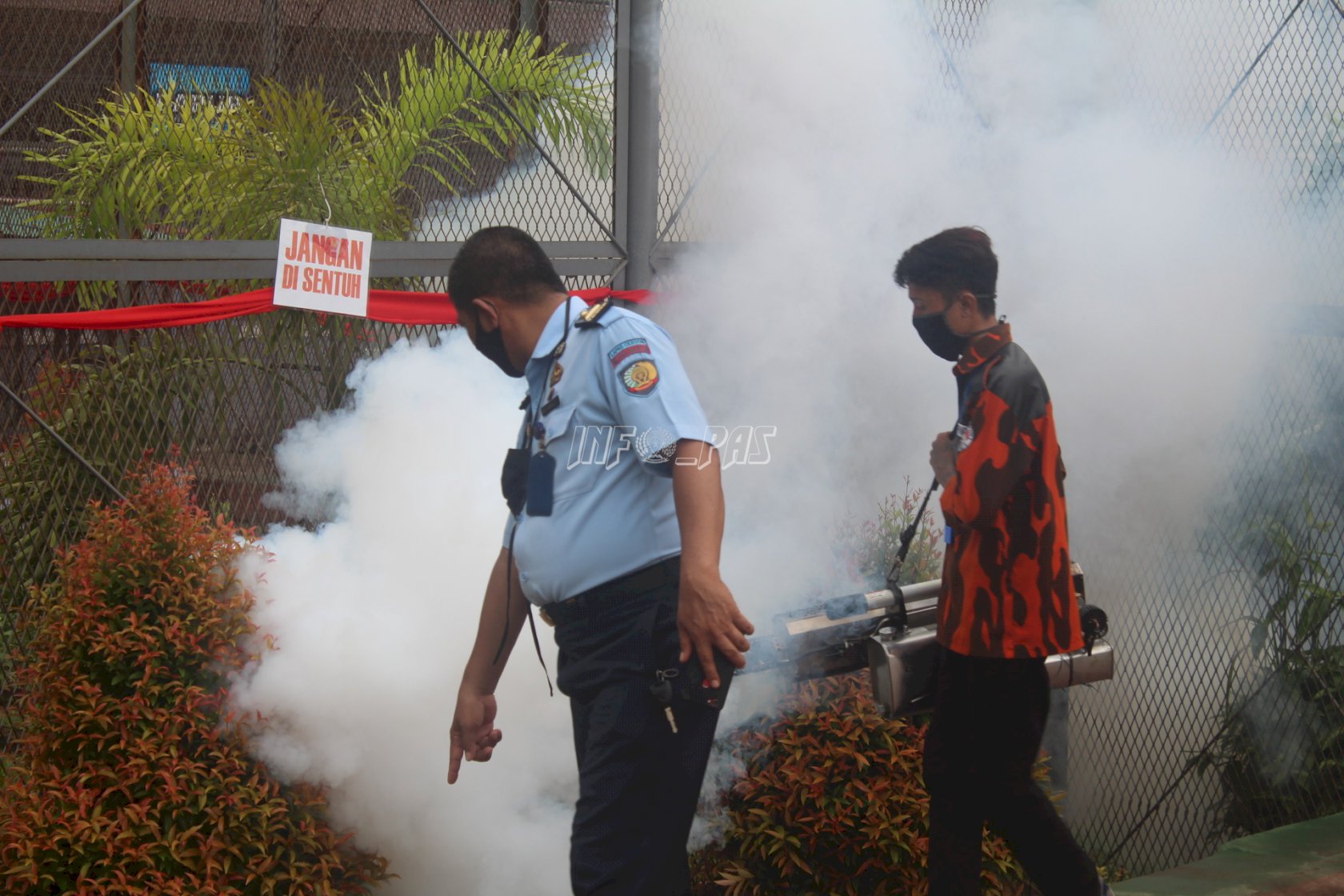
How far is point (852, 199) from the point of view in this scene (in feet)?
15.6

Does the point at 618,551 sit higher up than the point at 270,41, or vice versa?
the point at 270,41

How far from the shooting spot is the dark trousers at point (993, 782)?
9.36ft

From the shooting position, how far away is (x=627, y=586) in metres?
2.43

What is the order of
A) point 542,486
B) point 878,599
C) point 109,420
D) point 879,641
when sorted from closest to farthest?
point 542,486
point 879,641
point 878,599
point 109,420

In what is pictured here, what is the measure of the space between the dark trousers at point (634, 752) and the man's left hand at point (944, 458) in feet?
2.60

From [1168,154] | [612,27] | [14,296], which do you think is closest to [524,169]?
[612,27]

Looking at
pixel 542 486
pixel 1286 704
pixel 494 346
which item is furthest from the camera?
pixel 1286 704

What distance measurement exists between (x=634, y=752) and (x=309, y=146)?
2.78 m

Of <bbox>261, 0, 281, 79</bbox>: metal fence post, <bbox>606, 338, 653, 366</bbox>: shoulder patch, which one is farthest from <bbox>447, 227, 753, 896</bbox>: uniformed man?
<bbox>261, 0, 281, 79</bbox>: metal fence post

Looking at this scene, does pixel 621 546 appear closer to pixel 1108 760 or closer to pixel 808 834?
pixel 808 834

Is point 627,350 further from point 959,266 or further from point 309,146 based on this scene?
point 309,146

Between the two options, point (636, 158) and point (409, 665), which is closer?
point (409, 665)

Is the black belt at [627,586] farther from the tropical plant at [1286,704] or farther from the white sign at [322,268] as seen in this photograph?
the tropical plant at [1286,704]

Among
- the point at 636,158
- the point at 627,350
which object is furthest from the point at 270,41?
the point at 627,350
